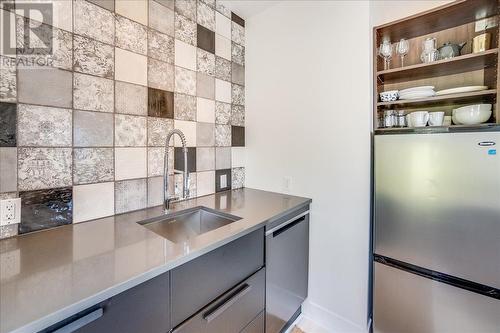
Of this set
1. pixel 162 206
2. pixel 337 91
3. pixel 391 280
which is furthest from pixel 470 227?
pixel 162 206

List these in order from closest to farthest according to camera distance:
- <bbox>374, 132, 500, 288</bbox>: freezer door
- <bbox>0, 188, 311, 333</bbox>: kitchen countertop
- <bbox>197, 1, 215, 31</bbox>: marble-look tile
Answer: <bbox>0, 188, 311, 333</bbox>: kitchen countertop, <bbox>374, 132, 500, 288</bbox>: freezer door, <bbox>197, 1, 215, 31</bbox>: marble-look tile

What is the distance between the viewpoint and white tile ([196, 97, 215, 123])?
5.62 feet

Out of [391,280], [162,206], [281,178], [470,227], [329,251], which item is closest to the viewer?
[470,227]

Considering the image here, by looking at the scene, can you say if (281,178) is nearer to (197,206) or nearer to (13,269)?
(197,206)

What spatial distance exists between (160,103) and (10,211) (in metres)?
0.89

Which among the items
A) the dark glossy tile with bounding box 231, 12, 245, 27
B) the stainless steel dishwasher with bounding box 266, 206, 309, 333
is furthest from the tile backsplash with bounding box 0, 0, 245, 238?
the stainless steel dishwasher with bounding box 266, 206, 309, 333

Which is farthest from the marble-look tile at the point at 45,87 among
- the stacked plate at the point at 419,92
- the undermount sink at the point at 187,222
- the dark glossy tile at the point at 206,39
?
the stacked plate at the point at 419,92

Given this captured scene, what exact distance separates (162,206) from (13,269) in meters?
0.77

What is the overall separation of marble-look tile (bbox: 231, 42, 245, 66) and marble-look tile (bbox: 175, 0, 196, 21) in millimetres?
416

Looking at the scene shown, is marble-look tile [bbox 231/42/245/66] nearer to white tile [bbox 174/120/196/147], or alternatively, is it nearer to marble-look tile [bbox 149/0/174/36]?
marble-look tile [bbox 149/0/174/36]

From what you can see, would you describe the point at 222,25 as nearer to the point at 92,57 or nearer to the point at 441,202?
the point at 92,57

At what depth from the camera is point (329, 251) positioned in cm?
164

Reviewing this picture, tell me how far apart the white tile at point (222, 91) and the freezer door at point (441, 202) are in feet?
3.86

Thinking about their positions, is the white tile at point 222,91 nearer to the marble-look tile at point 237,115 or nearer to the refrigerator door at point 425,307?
the marble-look tile at point 237,115
